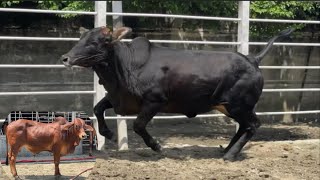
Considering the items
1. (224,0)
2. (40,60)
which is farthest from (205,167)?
(40,60)

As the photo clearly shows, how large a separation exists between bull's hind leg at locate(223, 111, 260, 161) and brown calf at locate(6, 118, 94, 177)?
2.27 m

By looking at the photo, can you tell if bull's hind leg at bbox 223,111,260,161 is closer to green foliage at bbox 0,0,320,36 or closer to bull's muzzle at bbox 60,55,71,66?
bull's muzzle at bbox 60,55,71,66

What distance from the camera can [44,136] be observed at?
11.9 feet

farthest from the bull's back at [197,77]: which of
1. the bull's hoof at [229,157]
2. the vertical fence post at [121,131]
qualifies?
the vertical fence post at [121,131]

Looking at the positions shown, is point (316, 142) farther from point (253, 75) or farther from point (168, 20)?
point (168, 20)

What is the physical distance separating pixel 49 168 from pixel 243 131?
2.48 meters

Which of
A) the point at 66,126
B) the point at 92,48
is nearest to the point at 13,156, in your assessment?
the point at 66,126

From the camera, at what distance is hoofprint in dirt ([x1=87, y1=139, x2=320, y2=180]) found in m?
4.70

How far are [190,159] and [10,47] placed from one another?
14.5ft

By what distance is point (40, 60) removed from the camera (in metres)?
8.69

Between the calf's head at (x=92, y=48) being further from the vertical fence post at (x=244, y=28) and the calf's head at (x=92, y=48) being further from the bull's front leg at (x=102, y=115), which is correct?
the vertical fence post at (x=244, y=28)

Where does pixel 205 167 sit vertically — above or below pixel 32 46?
below

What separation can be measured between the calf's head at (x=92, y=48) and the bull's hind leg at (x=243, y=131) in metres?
1.67

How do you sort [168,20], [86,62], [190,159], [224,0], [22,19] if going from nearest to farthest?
[86,62] → [190,159] → [224,0] → [22,19] → [168,20]
